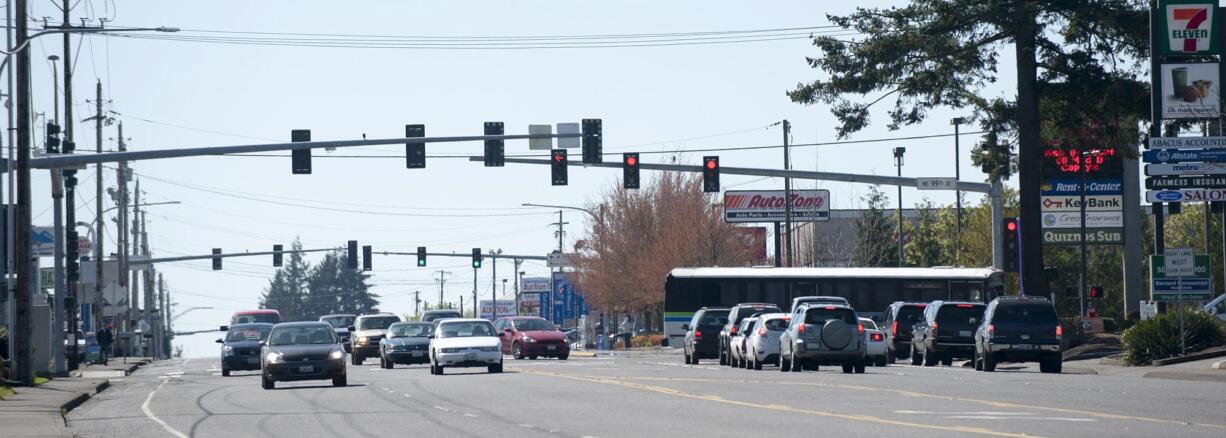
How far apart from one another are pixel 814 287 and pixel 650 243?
29461 millimetres

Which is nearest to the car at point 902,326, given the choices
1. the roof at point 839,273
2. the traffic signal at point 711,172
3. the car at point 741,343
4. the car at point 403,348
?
the car at point 741,343

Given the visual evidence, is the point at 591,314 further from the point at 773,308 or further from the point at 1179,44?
the point at 1179,44

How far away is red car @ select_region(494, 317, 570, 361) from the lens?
56.6m

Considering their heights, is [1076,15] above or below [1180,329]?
above

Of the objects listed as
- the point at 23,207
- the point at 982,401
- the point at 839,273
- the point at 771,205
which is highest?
the point at 771,205

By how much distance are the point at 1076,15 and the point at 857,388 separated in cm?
2097

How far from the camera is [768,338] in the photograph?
1657 inches

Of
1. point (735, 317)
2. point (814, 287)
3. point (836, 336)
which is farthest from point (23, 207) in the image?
point (814, 287)

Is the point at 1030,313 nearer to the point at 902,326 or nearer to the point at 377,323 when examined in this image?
the point at 902,326

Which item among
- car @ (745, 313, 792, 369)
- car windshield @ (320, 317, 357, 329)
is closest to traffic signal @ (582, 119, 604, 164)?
car @ (745, 313, 792, 369)

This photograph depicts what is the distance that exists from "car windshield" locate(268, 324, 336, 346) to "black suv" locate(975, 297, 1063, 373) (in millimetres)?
14919

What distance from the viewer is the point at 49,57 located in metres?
→ 54.0

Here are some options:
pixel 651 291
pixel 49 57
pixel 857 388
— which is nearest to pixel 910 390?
pixel 857 388

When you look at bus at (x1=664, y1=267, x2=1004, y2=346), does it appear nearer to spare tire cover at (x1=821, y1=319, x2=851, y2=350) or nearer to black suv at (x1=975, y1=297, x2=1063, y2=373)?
black suv at (x1=975, y1=297, x2=1063, y2=373)
